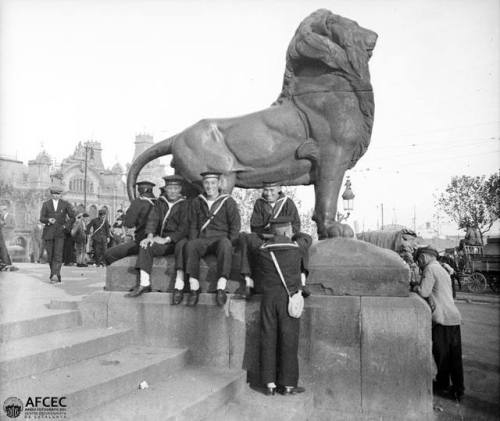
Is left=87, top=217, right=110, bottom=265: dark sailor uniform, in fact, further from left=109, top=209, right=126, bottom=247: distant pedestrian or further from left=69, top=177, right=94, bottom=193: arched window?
left=69, top=177, right=94, bottom=193: arched window

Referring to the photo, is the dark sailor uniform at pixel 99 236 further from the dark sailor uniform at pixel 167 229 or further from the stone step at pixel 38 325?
the stone step at pixel 38 325

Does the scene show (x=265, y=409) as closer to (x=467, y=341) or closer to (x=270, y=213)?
(x=270, y=213)

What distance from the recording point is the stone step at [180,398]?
384 cm

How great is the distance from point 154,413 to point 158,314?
1714mm

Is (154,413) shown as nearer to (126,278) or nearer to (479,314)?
(126,278)

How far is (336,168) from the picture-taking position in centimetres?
590

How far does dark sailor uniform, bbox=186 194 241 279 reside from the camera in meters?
5.36

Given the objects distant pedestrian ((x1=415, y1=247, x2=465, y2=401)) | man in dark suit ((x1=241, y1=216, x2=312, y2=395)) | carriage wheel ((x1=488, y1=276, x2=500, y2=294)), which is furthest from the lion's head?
carriage wheel ((x1=488, y1=276, x2=500, y2=294))

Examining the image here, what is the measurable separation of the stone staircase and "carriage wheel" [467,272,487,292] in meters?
14.9

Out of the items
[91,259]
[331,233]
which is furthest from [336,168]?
[91,259]

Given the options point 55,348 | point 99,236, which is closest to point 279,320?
point 55,348

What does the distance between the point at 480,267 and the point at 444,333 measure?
13.4m

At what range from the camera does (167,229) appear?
605 centimetres

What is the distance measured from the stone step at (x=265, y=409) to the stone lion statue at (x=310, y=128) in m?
2.06
